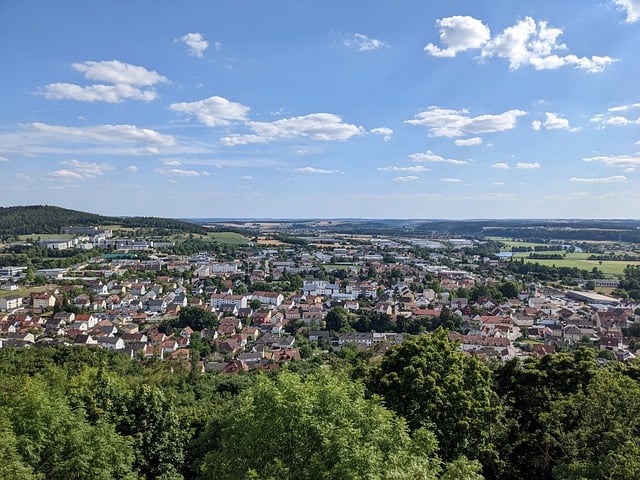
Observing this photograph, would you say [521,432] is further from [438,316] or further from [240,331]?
[438,316]

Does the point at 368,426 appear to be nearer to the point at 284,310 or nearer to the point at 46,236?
the point at 284,310

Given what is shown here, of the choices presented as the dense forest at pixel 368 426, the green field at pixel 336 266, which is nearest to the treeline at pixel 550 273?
the green field at pixel 336 266

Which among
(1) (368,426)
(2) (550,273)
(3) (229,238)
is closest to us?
(1) (368,426)

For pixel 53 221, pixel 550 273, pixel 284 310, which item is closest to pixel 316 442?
pixel 284 310

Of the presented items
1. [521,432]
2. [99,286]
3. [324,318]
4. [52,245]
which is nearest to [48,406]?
[521,432]

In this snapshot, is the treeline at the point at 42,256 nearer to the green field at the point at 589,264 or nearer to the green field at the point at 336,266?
the green field at the point at 336,266

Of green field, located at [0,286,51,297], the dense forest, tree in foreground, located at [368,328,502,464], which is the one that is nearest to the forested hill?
green field, located at [0,286,51,297]
